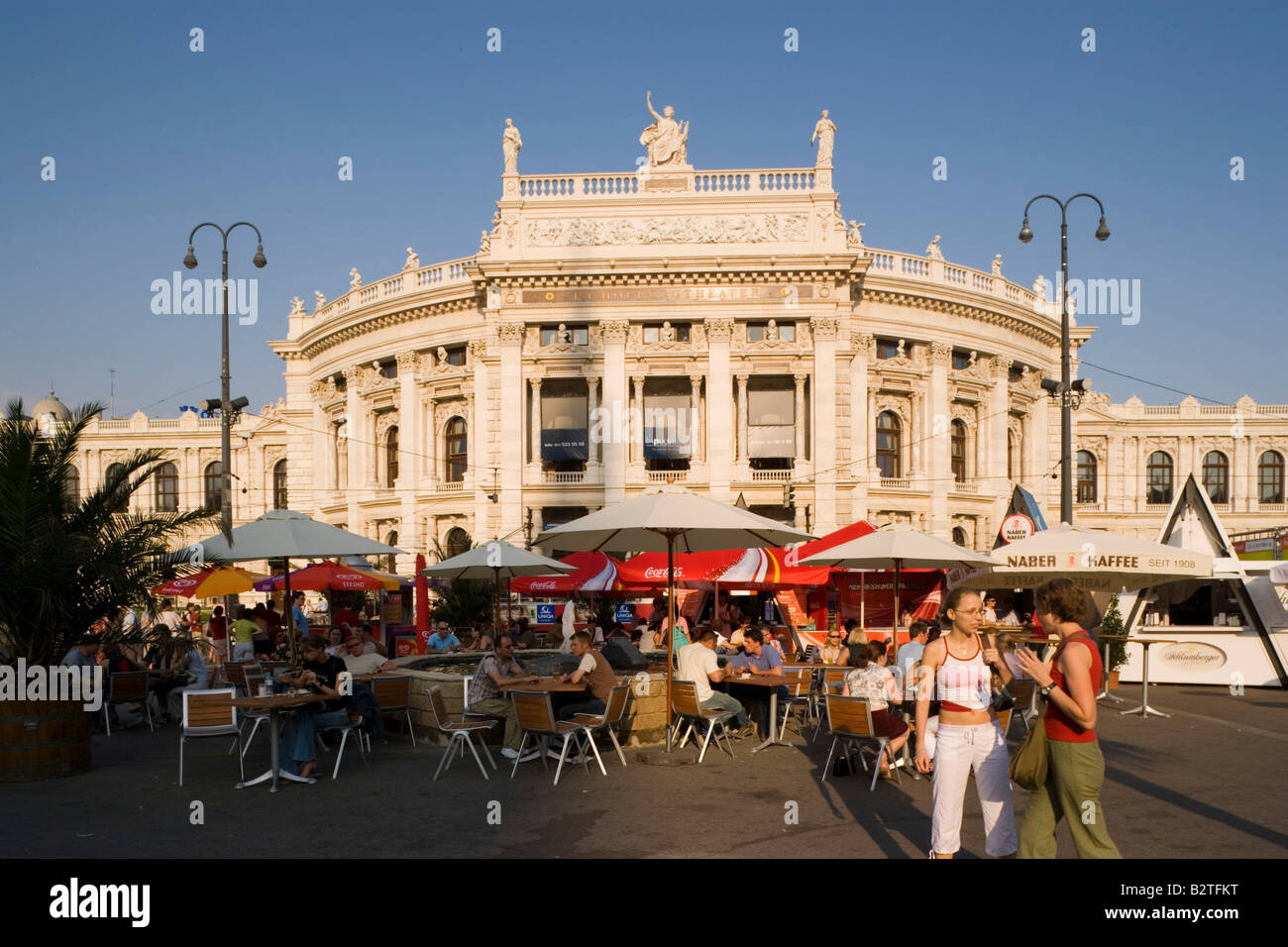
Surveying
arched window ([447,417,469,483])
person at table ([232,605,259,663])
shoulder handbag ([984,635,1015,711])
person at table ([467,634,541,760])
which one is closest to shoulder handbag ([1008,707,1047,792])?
shoulder handbag ([984,635,1015,711])

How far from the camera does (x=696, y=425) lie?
3825cm

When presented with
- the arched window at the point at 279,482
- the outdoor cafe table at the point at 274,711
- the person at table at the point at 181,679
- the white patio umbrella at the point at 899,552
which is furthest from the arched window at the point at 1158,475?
the outdoor cafe table at the point at 274,711

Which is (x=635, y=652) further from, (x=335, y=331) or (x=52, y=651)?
(x=335, y=331)

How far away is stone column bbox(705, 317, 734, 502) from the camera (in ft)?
123

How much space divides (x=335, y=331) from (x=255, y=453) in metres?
13.7

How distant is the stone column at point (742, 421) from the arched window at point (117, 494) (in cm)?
2783

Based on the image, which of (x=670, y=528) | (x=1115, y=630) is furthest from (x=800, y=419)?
(x=670, y=528)

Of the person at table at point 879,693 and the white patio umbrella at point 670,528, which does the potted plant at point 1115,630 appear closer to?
the white patio umbrella at point 670,528

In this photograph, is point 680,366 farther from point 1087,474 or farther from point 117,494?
point 1087,474

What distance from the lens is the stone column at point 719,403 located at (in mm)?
37438

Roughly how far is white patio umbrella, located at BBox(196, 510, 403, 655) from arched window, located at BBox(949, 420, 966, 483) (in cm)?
3369

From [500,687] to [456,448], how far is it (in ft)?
111

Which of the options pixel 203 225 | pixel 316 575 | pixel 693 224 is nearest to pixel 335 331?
pixel 693 224

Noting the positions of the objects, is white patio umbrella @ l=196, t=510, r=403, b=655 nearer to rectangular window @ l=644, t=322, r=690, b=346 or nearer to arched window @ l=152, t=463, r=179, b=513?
rectangular window @ l=644, t=322, r=690, b=346
